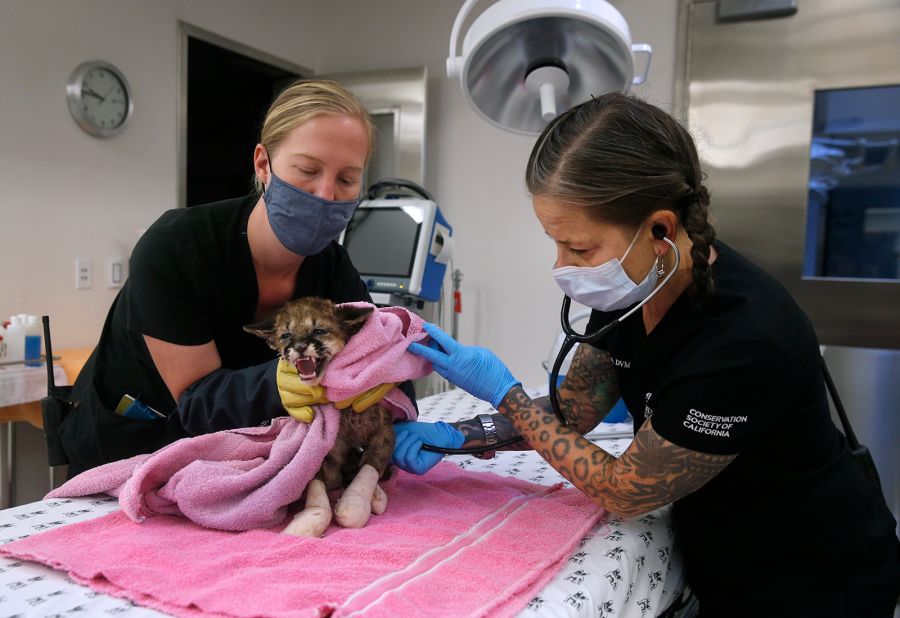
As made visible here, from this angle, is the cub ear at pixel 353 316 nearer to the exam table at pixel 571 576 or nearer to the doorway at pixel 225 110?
the exam table at pixel 571 576

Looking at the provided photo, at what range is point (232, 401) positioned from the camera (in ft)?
3.92

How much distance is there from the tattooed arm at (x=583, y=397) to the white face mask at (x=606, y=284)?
245 millimetres

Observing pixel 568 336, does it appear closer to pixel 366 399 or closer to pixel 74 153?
pixel 366 399

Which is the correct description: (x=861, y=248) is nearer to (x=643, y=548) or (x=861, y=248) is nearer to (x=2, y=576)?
(x=643, y=548)

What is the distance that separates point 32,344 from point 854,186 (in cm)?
358

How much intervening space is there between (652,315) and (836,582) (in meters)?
0.54

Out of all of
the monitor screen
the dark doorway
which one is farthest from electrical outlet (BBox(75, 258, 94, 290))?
the dark doorway

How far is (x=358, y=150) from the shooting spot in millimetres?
1337

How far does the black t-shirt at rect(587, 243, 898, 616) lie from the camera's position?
0.99 meters

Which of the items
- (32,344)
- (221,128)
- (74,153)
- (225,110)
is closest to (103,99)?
(74,153)

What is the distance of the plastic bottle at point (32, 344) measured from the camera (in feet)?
8.34

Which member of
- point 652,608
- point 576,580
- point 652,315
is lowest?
point 652,608

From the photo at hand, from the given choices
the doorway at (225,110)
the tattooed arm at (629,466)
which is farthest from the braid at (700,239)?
the doorway at (225,110)

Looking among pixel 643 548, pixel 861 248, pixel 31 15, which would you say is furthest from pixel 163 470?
pixel 861 248
